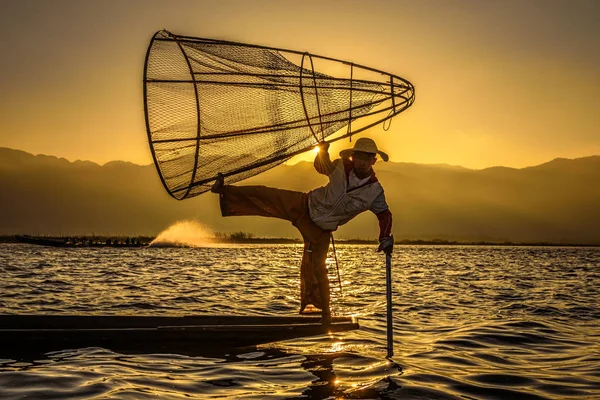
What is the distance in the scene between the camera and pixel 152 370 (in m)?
8.34

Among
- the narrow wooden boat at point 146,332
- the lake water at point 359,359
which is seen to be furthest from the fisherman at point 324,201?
the lake water at point 359,359

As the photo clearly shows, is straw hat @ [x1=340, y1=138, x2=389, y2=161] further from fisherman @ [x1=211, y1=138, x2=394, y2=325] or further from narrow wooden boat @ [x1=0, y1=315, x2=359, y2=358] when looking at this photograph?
narrow wooden boat @ [x1=0, y1=315, x2=359, y2=358]

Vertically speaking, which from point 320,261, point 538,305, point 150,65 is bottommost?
point 538,305

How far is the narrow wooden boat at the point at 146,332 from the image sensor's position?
31.7ft

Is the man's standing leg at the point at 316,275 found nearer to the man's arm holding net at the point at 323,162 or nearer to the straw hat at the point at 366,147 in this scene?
the man's arm holding net at the point at 323,162

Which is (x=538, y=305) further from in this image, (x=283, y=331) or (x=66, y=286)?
(x=66, y=286)

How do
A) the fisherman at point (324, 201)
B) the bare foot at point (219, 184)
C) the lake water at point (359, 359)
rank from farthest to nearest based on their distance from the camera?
the bare foot at point (219, 184) < the fisherman at point (324, 201) < the lake water at point (359, 359)

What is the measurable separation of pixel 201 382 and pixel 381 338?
179 inches

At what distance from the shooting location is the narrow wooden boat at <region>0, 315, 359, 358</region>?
967 cm

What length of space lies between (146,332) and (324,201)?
3543 mm

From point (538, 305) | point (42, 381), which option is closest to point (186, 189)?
point (42, 381)

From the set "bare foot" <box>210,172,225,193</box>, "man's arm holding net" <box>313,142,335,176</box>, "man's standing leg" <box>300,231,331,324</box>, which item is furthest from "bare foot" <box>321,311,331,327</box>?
"bare foot" <box>210,172,225,193</box>

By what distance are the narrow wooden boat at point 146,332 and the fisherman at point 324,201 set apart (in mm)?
789

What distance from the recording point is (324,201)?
9.40 meters
